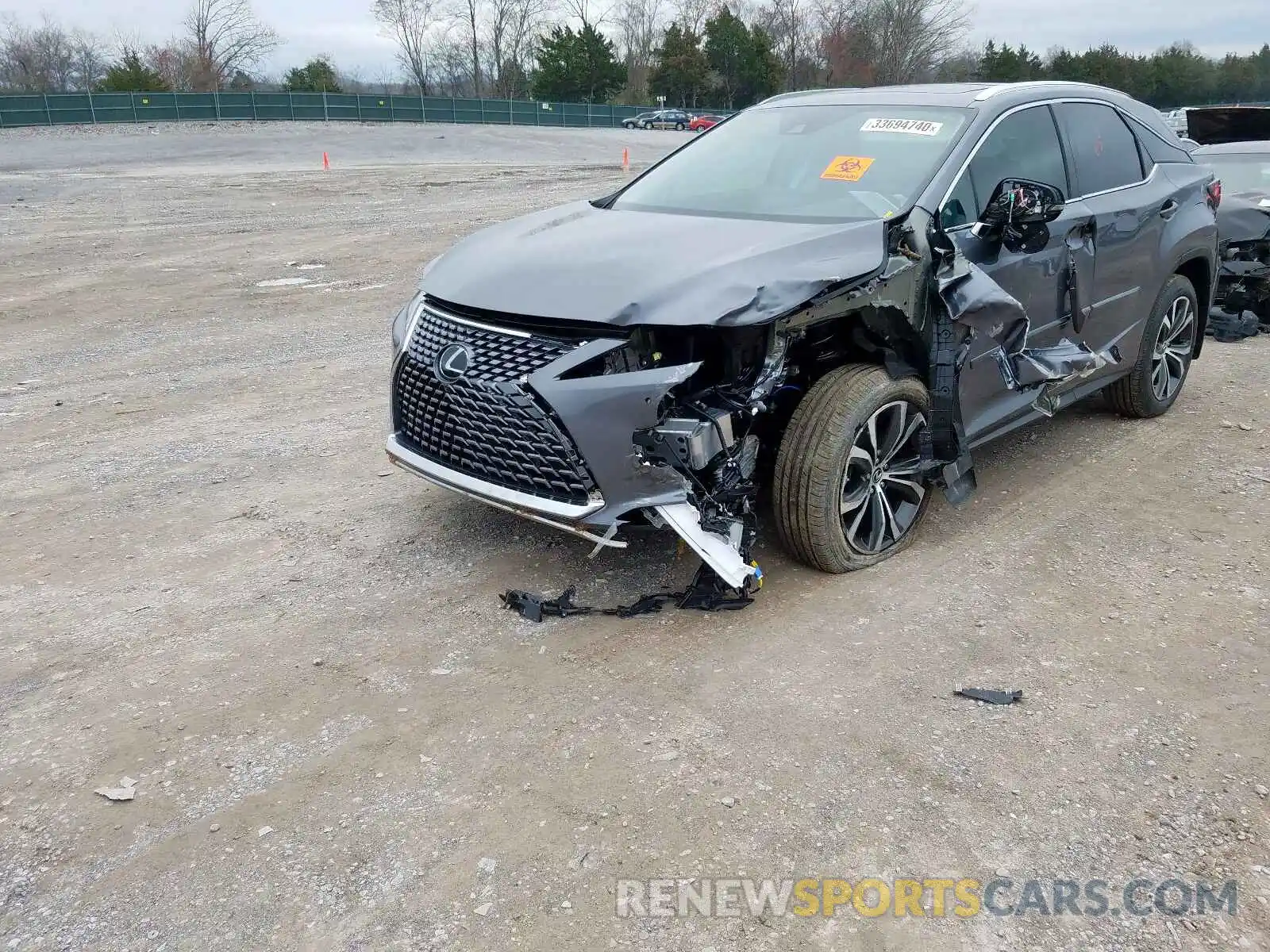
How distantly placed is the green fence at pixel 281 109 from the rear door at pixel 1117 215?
4479 cm

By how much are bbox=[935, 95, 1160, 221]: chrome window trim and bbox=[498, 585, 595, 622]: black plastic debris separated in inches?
85.6

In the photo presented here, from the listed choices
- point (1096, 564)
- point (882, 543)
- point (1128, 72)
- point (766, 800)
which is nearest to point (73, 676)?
point (766, 800)

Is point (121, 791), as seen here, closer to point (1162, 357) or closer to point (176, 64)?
point (1162, 357)

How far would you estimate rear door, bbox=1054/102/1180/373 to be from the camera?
16.5 feet

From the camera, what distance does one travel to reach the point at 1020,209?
4.21 m

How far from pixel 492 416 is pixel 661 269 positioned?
81cm

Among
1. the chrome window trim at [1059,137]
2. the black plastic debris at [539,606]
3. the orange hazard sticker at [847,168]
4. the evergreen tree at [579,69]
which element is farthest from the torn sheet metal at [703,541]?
the evergreen tree at [579,69]

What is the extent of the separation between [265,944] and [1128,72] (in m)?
77.3

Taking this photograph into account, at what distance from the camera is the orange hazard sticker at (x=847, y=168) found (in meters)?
4.42

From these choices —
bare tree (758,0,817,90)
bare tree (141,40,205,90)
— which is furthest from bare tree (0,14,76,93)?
bare tree (758,0,817,90)

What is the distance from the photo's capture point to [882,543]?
168 inches

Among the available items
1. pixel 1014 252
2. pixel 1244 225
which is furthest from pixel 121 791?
pixel 1244 225

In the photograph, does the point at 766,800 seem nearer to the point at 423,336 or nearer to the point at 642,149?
the point at 423,336

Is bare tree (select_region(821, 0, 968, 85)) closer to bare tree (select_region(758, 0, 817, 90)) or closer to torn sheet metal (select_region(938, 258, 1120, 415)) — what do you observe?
bare tree (select_region(758, 0, 817, 90))
